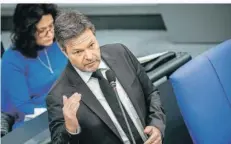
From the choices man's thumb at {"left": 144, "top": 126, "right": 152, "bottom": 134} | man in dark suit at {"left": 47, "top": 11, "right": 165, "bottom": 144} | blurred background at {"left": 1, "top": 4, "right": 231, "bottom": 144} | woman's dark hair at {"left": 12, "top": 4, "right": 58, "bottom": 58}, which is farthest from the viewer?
blurred background at {"left": 1, "top": 4, "right": 231, "bottom": 144}

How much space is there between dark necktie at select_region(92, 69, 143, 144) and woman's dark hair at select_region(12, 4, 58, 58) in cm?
71

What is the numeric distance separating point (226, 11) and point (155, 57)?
180cm

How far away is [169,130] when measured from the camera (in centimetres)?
221

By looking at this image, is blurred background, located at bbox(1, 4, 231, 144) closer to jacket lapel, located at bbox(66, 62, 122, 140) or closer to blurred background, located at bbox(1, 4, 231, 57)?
blurred background, located at bbox(1, 4, 231, 57)

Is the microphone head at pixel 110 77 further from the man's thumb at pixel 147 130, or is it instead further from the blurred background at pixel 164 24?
the blurred background at pixel 164 24

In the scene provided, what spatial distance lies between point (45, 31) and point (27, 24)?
0.09 meters

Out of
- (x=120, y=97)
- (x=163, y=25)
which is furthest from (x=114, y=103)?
(x=163, y=25)

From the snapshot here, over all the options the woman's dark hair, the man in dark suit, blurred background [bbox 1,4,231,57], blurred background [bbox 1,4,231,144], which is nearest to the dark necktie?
the man in dark suit

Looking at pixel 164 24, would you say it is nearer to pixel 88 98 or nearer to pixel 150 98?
pixel 150 98

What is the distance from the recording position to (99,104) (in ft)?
5.33

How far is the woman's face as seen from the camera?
7.50 feet

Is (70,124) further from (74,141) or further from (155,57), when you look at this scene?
(155,57)

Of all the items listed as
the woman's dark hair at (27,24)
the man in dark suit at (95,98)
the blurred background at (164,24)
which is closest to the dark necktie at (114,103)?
the man in dark suit at (95,98)

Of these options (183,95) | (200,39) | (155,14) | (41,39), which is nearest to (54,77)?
(41,39)
